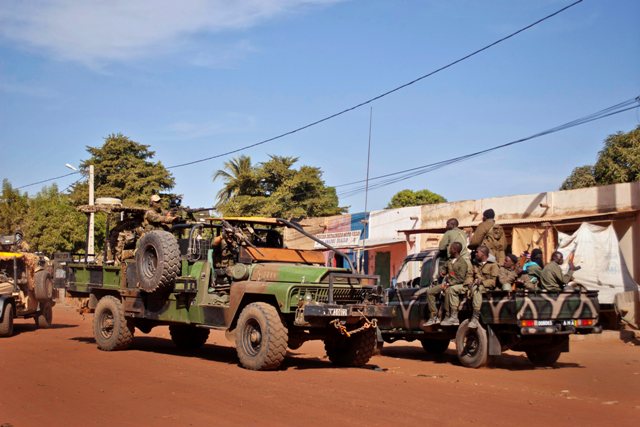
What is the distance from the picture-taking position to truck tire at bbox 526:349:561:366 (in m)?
12.8

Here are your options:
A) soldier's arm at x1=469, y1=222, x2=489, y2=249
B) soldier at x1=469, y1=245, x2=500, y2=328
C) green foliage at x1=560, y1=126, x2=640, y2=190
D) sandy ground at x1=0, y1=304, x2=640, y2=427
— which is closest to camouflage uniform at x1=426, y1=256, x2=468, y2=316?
Result: soldier at x1=469, y1=245, x2=500, y2=328

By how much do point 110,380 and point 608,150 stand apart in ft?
95.0

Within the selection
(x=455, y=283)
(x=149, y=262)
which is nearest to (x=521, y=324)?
(x=455, y=283)

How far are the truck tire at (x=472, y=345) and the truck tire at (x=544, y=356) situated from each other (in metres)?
1.23

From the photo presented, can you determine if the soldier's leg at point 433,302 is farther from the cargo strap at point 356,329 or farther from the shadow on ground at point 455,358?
the cargo strap at point 356,329

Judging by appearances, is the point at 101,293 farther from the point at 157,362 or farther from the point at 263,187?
the point at 263,187

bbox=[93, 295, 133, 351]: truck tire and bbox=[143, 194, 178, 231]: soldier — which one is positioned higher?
bbox=[143, 194, 178, 231]: soldier

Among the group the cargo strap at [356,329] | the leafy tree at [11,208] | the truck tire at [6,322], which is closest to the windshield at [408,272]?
the cargo strap at [356,329]

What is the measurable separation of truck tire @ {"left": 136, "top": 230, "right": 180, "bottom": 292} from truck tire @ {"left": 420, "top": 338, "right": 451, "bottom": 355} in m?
5.22

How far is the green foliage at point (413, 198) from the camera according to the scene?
51312 mm

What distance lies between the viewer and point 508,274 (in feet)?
42.9

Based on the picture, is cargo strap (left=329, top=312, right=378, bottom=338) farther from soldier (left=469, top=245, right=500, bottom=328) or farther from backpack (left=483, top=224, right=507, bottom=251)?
backpack (left=483, top=224, right=507, bottom=251)

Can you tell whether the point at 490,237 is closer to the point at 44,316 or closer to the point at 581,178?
the point at 44,316

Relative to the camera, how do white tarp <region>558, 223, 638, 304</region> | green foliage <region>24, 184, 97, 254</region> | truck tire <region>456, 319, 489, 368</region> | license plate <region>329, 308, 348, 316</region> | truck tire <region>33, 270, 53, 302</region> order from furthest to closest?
green foliage <region>24, 184, 97, 254</region> → white tarp <region>558, 223, 638, 304</region> → truck tire <region>33, 270, 53, 302</region> → truck tire <region>456, 319, 489, 368</region> → license plate <region>329, 308, 348, 316</region>
